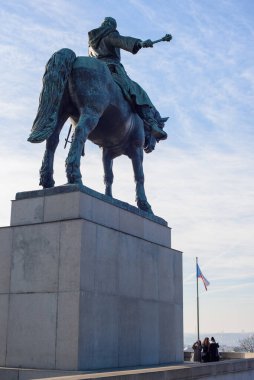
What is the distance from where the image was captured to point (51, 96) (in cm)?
1135

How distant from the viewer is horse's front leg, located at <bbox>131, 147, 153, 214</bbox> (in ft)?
45.0

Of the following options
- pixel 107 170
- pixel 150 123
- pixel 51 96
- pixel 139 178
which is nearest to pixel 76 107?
pixel 51 96

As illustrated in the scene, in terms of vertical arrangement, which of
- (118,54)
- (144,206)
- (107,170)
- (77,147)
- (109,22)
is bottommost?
(144,206)

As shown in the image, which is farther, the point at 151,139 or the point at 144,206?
the point at 151,139

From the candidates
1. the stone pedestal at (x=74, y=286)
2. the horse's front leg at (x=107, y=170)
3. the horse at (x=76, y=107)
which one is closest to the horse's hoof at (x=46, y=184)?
the horse at (x=76, y=107)

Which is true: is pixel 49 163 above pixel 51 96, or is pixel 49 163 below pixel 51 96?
below

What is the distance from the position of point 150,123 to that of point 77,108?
254 centimetres

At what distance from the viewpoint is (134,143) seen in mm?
13688

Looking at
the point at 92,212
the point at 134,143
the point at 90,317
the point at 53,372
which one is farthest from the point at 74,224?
the point at 134,143

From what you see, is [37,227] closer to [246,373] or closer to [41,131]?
[41,131]

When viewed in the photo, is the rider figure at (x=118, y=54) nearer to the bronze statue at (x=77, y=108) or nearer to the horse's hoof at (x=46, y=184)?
the bronze statue at (x=77, y=108)

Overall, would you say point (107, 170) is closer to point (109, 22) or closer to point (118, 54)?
point (118, 54)

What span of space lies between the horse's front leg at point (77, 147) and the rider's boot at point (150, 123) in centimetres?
223

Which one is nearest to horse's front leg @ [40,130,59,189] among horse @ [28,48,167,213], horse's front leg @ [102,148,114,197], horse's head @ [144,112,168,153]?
horse @ [28,48,167,213]
